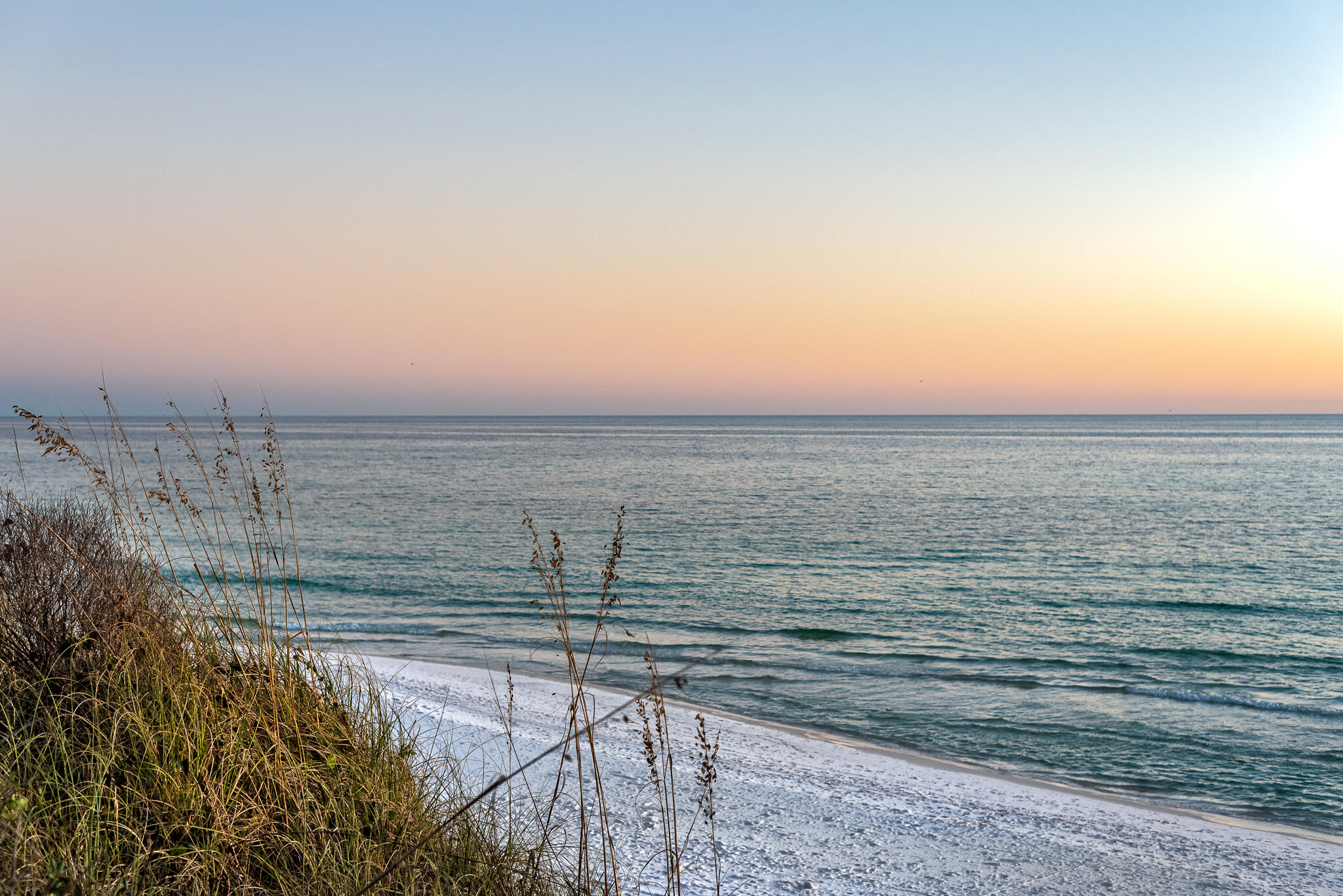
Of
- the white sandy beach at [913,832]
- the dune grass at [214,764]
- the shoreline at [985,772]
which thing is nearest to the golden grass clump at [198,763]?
the dune grass at [214,764]

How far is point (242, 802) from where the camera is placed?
3373mm

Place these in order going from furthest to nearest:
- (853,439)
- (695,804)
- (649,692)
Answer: (853,439) → (695,804) → (649,692)

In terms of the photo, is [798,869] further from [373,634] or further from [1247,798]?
[373,634]

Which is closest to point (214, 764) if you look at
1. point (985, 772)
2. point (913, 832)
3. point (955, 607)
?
point (913, 832)

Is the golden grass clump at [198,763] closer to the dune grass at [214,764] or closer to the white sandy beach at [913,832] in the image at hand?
the dune grass at [214,764]

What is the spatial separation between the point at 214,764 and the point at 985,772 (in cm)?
741

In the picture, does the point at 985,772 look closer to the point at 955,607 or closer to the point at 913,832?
the point at 913,832

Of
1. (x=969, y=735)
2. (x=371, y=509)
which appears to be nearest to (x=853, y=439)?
(x=371, y=509)

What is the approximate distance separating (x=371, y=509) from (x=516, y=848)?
33.6 metres

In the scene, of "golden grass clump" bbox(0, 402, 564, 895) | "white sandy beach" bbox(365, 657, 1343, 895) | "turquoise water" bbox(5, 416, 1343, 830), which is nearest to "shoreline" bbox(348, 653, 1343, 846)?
"white sandy beach" bbox(365, 657, 1343, 895)

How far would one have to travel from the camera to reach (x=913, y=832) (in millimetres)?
6066

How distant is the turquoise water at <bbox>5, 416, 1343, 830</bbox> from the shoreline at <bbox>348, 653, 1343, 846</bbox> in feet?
0.76

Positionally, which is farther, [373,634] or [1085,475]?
[1085,475]

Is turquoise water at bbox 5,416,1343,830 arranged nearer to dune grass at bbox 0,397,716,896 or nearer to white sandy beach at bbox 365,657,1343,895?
white sandy beach at bbox 365,657,1343,895
